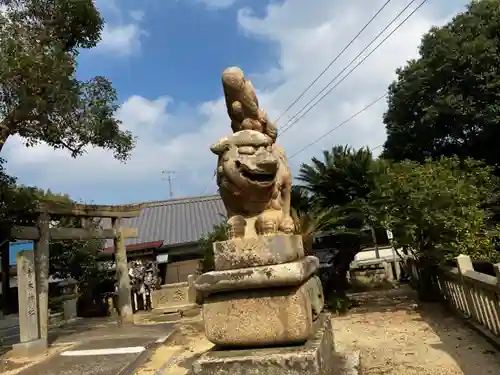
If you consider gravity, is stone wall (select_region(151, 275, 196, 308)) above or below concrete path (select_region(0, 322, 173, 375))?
above

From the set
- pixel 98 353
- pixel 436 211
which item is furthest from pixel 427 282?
pixel 98 353

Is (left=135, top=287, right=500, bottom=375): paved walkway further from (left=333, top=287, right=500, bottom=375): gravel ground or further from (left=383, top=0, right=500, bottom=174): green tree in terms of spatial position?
(left=383, top=0, right=500, bottom=174): green tree

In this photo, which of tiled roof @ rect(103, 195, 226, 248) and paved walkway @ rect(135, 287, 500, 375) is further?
tiled roof @ rect(103, 195, 226, 248)

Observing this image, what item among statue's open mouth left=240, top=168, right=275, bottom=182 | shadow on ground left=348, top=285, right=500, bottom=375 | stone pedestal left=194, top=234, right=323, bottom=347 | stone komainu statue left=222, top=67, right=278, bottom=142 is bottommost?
shadow on ground left=348, top=285, right=500, bottom=375

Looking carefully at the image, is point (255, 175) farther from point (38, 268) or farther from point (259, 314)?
point (38, 268)

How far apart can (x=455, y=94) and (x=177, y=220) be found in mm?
13102

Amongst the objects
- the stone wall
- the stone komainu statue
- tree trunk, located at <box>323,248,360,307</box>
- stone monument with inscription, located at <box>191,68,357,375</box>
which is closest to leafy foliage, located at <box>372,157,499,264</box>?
tree trunk, located at <box>323,248,360,307</box>

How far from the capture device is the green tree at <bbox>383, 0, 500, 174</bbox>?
12492 millimetres

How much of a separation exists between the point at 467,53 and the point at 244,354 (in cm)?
1290

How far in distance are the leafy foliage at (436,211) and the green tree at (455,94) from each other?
4.27 m

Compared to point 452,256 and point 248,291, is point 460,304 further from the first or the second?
point 248,291

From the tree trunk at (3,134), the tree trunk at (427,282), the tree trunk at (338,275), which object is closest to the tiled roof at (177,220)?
the tree trunk at (338,275)

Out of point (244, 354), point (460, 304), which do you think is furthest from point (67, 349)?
point (460, 304)

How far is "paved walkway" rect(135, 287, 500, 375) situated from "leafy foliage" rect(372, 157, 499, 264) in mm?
1279
